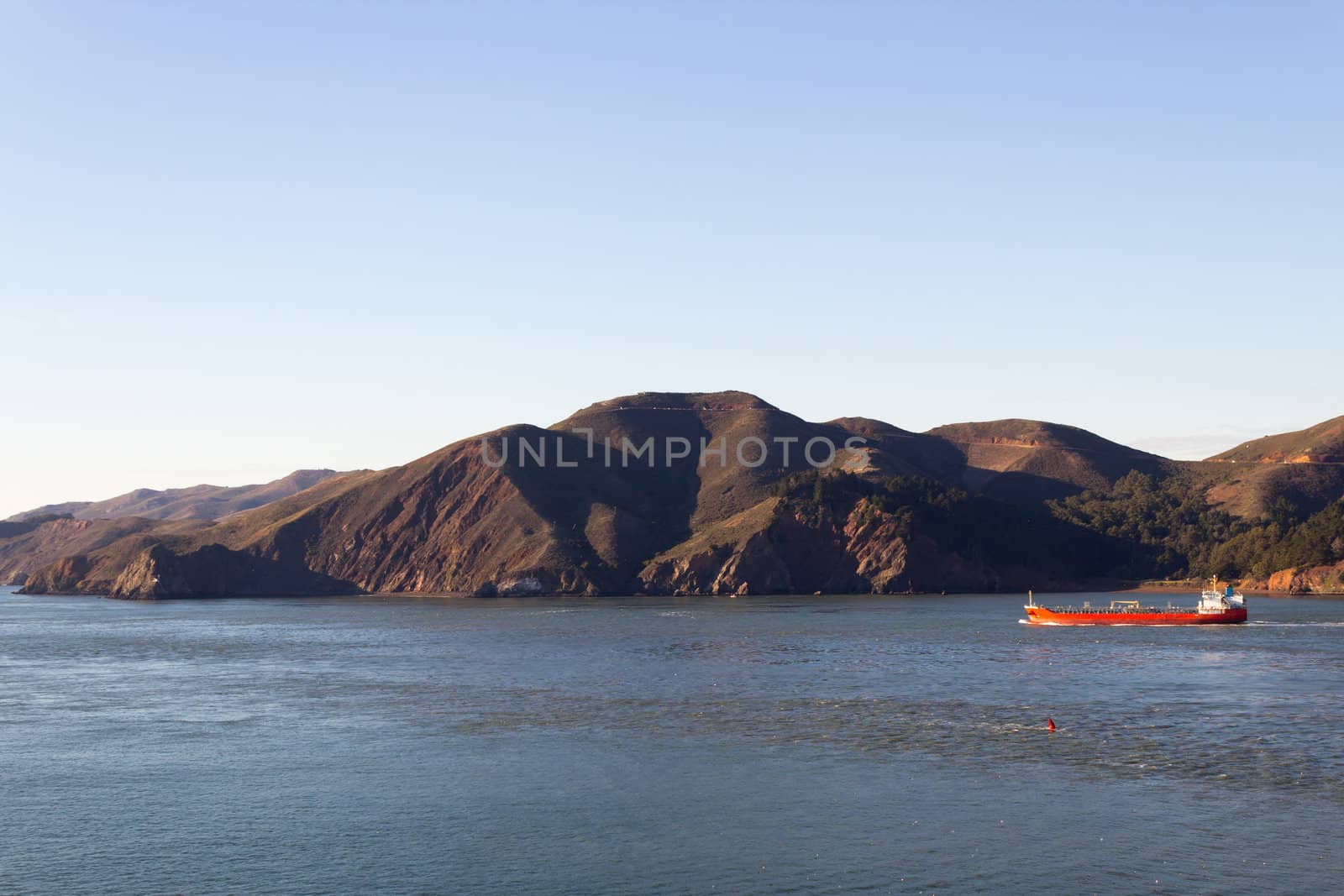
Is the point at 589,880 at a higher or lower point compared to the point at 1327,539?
lower

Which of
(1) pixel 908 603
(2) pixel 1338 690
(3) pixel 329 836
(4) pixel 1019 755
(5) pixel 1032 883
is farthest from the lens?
(1) pixel 908 603

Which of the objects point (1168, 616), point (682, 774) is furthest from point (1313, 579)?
point (682, 774)

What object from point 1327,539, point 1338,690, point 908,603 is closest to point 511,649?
point 1338,690

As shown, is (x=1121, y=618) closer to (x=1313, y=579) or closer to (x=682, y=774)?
(x=1313, y=579)

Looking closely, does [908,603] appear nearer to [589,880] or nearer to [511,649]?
[511,649]

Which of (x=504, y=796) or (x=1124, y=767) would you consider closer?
(x=504, y=796)

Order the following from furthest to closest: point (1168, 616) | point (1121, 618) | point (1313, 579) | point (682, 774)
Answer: point (1313, 579) → point (1121, 618) → point (1168, 616) → point (682, 774)

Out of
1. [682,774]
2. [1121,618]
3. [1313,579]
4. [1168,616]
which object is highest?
[1313,579]

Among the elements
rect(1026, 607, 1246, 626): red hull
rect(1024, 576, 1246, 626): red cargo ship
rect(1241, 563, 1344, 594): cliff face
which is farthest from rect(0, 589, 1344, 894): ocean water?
rect(1241, 563, 1344, 594): cliff face
